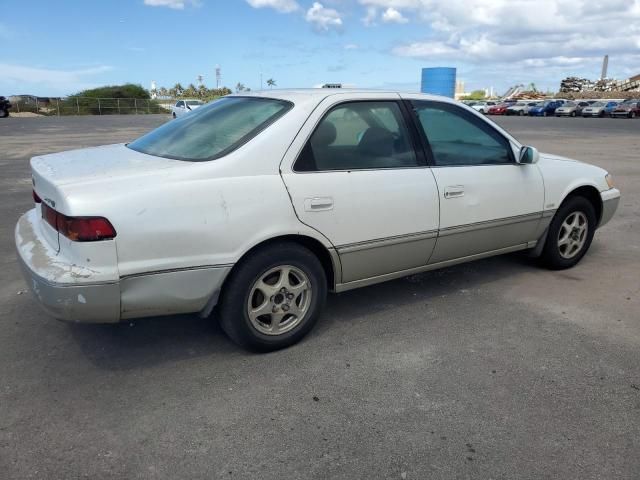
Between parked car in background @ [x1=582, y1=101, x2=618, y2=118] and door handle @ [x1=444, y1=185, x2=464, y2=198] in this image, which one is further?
parked car in background @ [x1=582, y1=101, x2=618, y2=118]

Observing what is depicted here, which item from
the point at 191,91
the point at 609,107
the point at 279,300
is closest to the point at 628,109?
the point at 609,107

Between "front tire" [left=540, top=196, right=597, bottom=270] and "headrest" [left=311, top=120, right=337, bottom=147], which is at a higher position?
"headrest" [left=311, top=120, right=337, bottom=147]

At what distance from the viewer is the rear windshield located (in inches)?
128

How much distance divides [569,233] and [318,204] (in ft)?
8.91

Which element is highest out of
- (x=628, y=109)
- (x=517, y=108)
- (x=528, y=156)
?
(x=517, y=108)

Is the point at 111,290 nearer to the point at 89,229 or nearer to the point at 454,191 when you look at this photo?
the point at 89,229

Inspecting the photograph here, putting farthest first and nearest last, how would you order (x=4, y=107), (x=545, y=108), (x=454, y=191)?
1. (x=545, y=108)
2. (x=4, y=107)
3. (x=454, y=191)

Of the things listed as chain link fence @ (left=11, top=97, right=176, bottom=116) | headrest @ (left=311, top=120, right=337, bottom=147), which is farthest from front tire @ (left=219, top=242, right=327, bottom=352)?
chain link fence @ (left=11, top=97, right=176, bottom=116)

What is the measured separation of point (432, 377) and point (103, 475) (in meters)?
1.78

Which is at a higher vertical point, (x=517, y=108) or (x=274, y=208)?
(x=517, y=108)

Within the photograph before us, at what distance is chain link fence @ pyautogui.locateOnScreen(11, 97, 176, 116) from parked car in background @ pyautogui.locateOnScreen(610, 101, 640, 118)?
42226 mm

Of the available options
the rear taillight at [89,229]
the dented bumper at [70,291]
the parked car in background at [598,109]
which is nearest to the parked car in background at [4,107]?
the dented bumper at [70,291]

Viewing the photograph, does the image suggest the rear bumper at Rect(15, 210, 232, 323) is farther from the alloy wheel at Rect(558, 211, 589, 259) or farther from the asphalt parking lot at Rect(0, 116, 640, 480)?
the alloy wheel at Rect(558, 211, 589, 259)

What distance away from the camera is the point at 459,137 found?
4.09m
